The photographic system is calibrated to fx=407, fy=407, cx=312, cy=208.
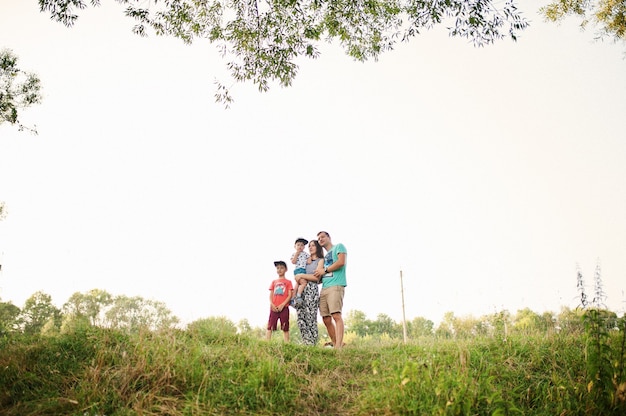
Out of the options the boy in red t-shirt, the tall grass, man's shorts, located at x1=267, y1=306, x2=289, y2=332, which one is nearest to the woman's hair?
the boy in red t-shirt

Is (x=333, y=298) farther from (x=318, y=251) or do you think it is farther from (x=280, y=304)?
(x=280, y=304)

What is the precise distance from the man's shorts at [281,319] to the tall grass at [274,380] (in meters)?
3.04

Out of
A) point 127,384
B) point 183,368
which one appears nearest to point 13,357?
point 127,384

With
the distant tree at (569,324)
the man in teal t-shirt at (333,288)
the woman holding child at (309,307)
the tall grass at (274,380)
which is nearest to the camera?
the tall grass at (274,380)

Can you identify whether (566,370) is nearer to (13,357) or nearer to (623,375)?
(623,375)

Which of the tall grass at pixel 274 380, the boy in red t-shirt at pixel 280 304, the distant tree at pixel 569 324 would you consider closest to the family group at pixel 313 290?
the boy in red t-shirt at pixel 280 304

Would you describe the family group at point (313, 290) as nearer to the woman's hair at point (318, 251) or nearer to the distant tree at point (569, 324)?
the woman's hair at point (318, 251)

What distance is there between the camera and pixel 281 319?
9164 millimetres

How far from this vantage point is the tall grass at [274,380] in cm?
414

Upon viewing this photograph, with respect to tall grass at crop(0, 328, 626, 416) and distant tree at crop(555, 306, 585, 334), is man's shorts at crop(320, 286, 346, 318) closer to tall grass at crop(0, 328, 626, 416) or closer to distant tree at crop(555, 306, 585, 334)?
tall grass at crop(0, 328, 626, 416)

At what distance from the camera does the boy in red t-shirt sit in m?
9.12

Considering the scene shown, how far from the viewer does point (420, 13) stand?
892cm

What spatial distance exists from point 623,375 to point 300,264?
6043mm

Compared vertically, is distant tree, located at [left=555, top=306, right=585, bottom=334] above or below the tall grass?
above
